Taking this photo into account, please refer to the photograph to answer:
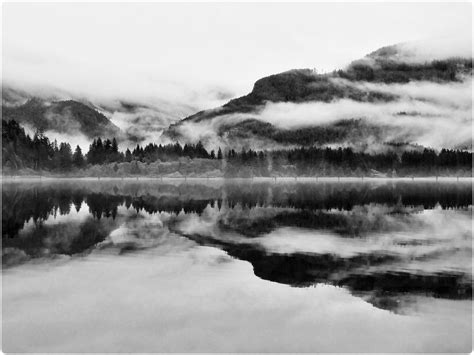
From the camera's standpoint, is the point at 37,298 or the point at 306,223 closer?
the point at 37,298

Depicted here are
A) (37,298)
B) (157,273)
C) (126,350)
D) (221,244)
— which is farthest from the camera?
(221,244)

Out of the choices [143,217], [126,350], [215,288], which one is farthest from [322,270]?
[143,217]

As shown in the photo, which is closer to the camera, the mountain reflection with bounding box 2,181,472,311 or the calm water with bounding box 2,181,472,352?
the calm water with bounding box 2,181,472,352

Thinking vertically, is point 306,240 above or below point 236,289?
below

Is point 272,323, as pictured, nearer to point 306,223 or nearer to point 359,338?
point 359,338

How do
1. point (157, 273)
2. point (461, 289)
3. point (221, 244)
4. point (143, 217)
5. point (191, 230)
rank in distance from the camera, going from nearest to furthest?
point (461, 289) < point (157, 273) < point (221, 244) < point (191, 230) < point (143, 217)

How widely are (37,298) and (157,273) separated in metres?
6.73

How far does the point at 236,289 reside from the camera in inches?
961

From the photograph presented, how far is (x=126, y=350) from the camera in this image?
682 inches

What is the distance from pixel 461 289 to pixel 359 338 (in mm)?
8574

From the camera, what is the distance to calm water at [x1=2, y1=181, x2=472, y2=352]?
1827 cm

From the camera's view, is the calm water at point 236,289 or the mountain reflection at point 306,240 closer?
the calm water at point 236,289

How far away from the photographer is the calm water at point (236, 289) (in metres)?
18.3

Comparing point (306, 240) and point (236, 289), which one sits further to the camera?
point (306, 240)
